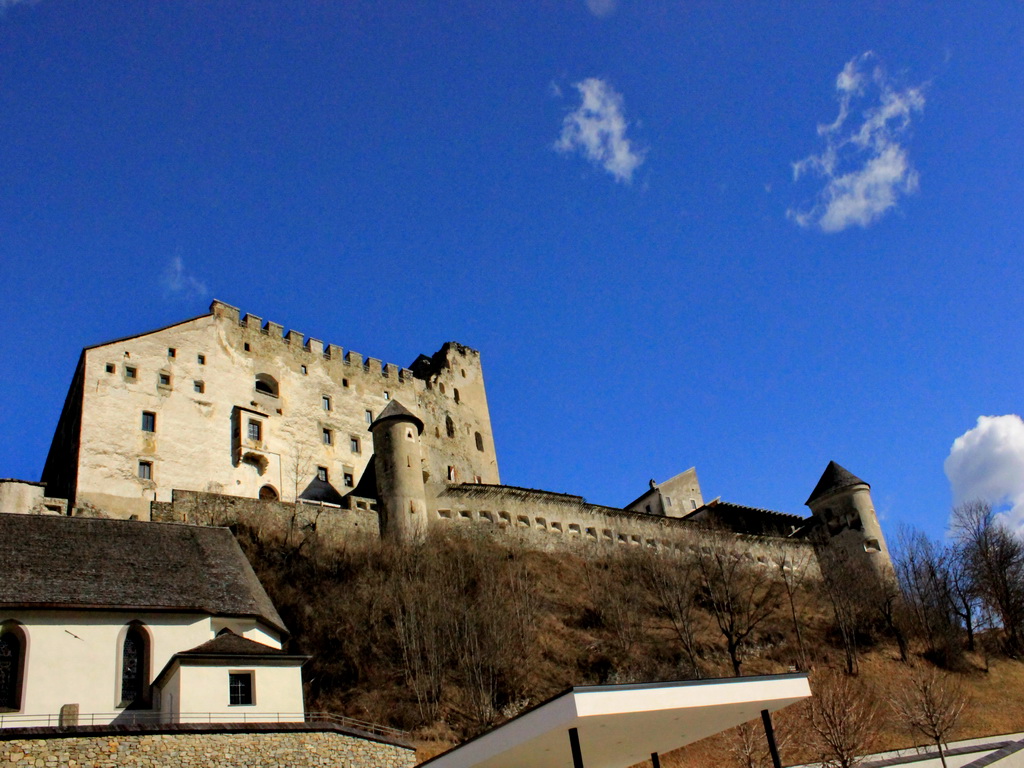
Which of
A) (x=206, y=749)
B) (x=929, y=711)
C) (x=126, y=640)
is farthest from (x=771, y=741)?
(x=126, y=640)

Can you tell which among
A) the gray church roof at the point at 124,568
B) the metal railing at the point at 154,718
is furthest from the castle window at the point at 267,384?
the metal railing at the point at 154,718

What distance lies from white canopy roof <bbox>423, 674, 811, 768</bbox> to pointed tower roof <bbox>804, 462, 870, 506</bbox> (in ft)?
130

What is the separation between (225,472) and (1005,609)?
43801 mm

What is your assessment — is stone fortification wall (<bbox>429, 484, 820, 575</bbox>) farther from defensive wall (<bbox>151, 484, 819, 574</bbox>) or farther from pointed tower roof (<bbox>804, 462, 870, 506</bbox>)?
pointed tower roof (<bbox>804, 462, 870, 506</bbox>)

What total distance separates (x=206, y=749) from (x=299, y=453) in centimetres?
2782

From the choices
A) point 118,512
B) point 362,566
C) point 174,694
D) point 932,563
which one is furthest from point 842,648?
point 118,512

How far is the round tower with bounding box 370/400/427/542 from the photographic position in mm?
39844

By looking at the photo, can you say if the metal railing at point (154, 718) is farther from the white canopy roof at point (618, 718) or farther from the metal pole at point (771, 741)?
the metal pole at point (771, 741)

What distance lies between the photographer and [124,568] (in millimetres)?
27609

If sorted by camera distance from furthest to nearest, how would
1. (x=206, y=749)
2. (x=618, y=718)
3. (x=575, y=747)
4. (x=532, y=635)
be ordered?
(x=532, y=635) < (x=206, y=749) < (x=618, y=718) < (x=575, y=747)

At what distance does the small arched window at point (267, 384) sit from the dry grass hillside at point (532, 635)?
53.5 ft

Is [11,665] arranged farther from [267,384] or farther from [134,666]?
[267,384]

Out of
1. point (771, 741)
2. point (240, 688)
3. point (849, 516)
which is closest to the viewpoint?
point (771, 741)

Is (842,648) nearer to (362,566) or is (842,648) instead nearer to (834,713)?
(834,713)
